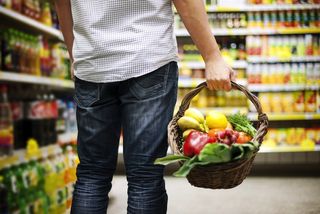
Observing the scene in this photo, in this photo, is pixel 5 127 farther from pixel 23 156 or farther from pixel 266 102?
pixel 266 102

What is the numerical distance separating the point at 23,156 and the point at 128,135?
136 cm

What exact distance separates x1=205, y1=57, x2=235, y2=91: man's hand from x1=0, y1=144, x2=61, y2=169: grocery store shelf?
4.06 ft

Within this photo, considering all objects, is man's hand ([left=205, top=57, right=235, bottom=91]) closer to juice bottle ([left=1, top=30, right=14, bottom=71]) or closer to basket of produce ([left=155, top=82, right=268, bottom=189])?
basket of produce ([left=155, top=82, right=268, bottom=189])

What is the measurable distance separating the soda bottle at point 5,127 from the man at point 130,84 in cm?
98

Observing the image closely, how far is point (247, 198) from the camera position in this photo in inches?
141

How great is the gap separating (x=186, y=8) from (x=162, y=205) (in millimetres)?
607

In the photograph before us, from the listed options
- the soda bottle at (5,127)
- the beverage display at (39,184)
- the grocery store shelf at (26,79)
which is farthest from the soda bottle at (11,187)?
the grocery store shelf at (26,79)

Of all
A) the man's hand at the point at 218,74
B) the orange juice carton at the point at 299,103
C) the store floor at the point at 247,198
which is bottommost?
the store floor at the point at 247,198

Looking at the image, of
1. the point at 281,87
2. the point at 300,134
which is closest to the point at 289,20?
the point at 281,87

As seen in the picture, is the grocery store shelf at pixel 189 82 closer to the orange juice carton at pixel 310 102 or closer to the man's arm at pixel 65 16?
the orange juice carton at pixel 310 102

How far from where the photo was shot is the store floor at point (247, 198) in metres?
3.19

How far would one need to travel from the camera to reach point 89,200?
1491 millimetres

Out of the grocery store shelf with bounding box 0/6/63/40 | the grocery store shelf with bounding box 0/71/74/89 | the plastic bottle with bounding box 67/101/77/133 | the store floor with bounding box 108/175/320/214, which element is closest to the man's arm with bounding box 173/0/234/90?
the grocery store shelf with bounding box 0/71/74/89

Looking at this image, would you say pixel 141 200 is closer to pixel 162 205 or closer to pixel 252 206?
pixel 162 205
